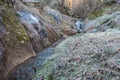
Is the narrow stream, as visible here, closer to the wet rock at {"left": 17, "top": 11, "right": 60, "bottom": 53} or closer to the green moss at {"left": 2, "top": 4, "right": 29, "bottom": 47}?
the green moss at {"left": 2, "top": 4, "right": 29, "bottom": 47}

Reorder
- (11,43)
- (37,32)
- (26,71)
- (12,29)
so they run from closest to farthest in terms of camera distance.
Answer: (26,71), (11,43), (12,29), (37,32)

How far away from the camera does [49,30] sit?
43.0 ft

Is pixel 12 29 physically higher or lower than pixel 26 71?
higher

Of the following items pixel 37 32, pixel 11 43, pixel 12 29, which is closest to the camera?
pixel 11 43

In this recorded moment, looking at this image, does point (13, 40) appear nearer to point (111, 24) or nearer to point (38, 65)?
point (38, 65)

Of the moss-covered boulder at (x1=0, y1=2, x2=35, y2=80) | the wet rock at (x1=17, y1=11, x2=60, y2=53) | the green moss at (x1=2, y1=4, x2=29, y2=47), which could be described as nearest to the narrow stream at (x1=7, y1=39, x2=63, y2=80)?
the moss-covered boulder at (x1=0, y1=2, x2=35, y2=80)

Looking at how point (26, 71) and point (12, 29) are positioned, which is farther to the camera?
point (12, 29)

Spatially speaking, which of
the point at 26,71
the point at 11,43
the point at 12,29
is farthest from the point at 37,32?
the point at 26,71

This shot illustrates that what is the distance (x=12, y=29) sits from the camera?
A: 9516 millimetres

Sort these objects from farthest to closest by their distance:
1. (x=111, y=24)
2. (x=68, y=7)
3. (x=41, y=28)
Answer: (x=68, y=7), (x=111, y=24), (x=41, y=28)

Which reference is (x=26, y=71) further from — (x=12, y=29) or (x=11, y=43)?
(x=12, y=29)

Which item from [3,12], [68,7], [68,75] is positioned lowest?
[68,7]

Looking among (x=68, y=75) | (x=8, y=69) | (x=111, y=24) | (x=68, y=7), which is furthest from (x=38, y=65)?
(x=68, y=7)

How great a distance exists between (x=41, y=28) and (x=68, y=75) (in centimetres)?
665
